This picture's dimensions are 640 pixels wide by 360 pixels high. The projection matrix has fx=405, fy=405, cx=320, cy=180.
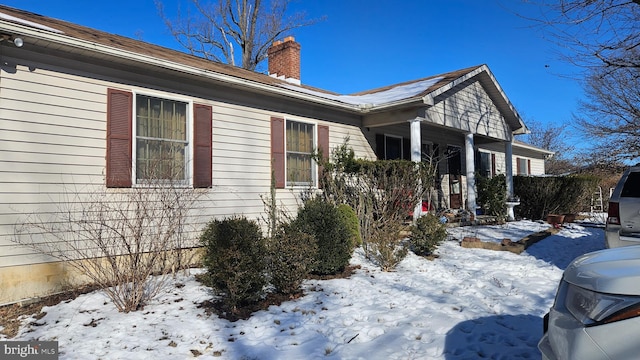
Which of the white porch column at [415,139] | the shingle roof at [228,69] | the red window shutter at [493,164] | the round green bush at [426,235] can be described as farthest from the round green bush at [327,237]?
the red window shutter at [493,164]

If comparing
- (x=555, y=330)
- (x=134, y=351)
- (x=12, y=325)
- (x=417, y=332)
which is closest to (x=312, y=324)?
(x=417, y=332)

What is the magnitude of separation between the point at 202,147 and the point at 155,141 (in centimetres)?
81

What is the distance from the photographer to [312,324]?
167 inches

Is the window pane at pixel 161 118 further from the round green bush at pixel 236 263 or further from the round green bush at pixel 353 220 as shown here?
the round green bush at pixel 353 220

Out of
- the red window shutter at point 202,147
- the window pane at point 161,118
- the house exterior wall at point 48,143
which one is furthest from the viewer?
the red window shutter at point 202,147

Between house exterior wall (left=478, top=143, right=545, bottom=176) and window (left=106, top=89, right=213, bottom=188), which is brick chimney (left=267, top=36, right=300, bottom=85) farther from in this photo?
house exterior wall (left=478, top=143, right=545, bottom=176)

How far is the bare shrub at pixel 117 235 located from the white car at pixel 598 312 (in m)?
4.22

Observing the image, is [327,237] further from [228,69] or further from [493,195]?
[493,195]

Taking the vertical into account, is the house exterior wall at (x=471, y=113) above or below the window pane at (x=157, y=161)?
above

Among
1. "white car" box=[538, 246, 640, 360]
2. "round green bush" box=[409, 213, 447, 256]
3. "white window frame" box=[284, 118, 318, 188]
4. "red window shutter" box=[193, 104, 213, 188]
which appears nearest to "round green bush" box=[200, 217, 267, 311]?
"red window shutter" box=[193, 104, 213, 188]

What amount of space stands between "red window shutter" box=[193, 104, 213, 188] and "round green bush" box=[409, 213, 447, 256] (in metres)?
3.78

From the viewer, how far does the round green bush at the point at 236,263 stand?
4496mm

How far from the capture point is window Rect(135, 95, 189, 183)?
6.32m

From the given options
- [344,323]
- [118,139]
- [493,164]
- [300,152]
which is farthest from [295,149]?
[493,164]
